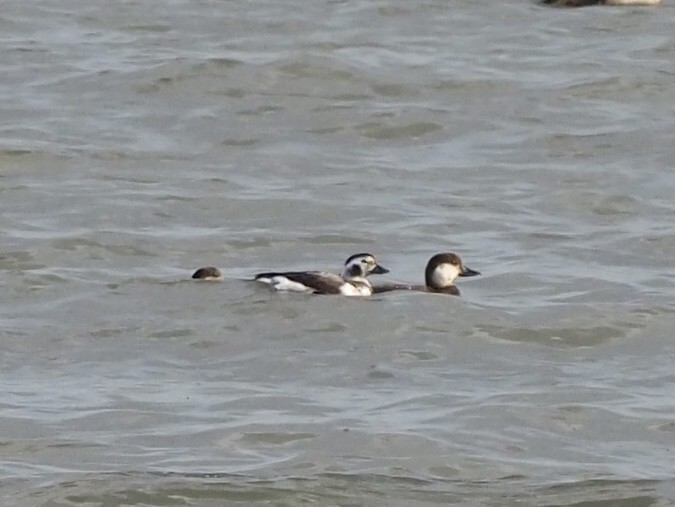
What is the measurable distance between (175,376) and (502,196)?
4.53 metres

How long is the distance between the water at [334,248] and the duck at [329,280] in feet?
0.30

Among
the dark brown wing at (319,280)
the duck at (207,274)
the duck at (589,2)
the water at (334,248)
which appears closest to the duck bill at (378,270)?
the water at (334,248)

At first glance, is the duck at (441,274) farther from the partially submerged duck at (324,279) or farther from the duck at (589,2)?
the duck at (589,2)

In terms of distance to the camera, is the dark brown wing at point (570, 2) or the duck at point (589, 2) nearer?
the duck at point (589, 2)

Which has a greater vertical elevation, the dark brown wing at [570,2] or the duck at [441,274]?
the dark brown wing at [570,2]

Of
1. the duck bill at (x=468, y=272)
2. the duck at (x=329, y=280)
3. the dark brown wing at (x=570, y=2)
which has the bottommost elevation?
the duck bill at (x=468, y=272)

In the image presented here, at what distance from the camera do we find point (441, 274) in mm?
11633

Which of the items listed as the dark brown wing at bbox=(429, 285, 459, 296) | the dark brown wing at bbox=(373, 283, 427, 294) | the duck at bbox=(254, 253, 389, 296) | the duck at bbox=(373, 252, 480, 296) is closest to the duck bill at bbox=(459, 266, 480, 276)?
the duck at bbox=(373, 252, 480, 296)

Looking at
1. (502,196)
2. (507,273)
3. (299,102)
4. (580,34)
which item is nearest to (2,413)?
(507,273)

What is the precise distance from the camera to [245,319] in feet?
36.2

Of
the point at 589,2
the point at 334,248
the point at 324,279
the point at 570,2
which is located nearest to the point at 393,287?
the point at 324,279

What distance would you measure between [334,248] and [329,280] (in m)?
1.46

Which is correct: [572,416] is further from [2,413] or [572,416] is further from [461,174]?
[461,174]

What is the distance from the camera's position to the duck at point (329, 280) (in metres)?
11.3
